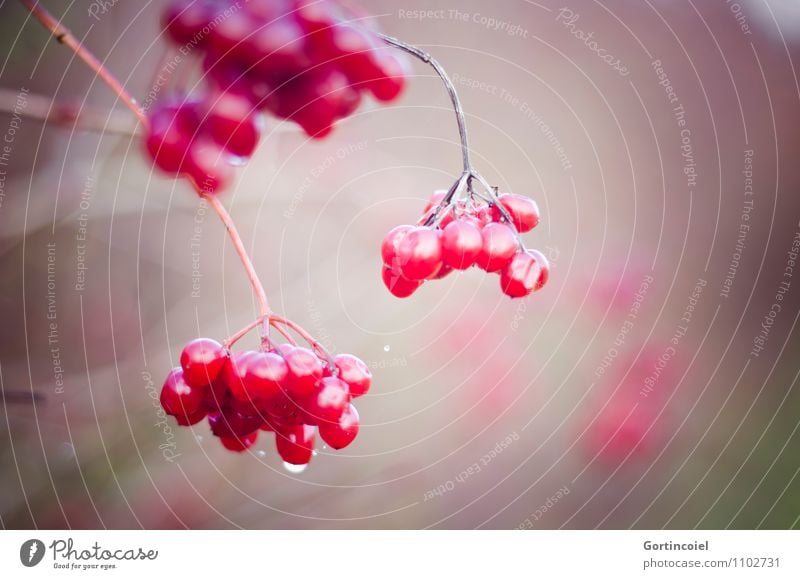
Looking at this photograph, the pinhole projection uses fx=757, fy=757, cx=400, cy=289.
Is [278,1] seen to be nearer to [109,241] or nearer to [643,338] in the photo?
[109,241]

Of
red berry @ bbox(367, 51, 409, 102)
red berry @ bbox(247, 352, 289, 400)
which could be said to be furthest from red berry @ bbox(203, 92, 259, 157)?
red berry @ bbox(247, 352, 289, 400)

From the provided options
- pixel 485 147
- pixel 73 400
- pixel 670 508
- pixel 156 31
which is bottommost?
pixel 670 508

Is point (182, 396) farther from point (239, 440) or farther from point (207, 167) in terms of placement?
point (207, 167)

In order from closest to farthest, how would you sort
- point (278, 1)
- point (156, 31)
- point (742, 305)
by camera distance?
point (278, 1), point (156, 31), point (742, 305)

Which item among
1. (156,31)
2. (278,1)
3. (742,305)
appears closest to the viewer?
(278,1)
